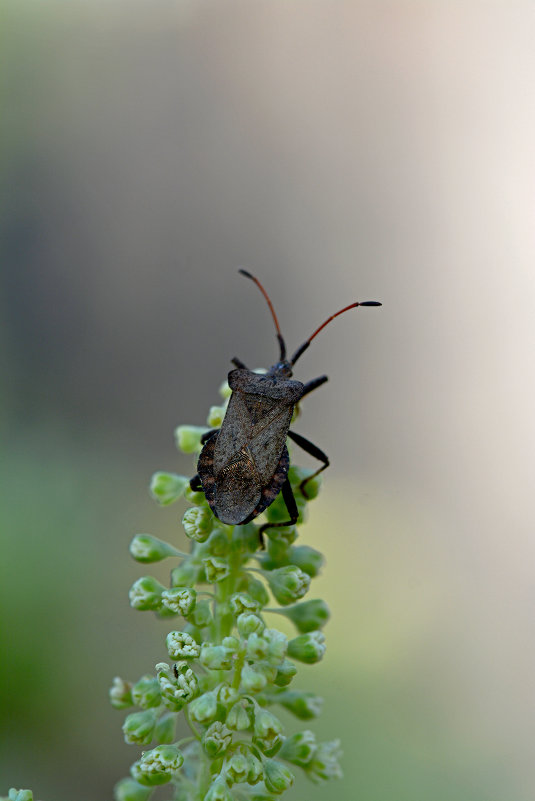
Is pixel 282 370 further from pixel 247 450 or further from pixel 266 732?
pixel 266 732

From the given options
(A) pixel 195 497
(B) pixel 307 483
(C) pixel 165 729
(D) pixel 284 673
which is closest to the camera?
(D) pixel 284 673

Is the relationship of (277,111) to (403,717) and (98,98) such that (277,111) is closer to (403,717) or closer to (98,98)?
(98,98)

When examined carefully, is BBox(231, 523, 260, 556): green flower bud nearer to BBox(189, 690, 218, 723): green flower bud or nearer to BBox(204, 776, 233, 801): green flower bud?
BBox(189, 690, 218, 723): green flower bud

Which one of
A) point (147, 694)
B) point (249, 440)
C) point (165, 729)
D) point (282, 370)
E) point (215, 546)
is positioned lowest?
point (165, 729)

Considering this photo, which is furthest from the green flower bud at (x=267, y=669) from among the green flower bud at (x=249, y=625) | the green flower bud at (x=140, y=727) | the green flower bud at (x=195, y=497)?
the green flower bud at (x=195, y=497)

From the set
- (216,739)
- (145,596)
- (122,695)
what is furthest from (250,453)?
(216,739)

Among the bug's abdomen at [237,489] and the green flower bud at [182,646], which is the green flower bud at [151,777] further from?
the bug's abdomen at [237,489]
